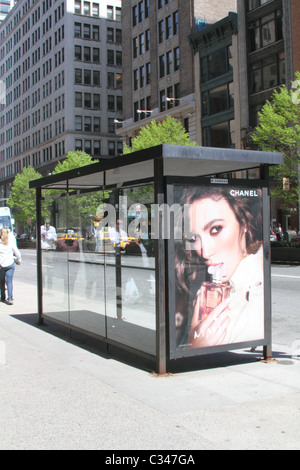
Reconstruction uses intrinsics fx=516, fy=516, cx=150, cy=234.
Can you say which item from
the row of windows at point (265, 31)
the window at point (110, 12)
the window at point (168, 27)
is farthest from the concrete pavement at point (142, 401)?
the window at point (110, 12)

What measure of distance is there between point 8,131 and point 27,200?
3333cm

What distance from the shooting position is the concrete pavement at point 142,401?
391cm

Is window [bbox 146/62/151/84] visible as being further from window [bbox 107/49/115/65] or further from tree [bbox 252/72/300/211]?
tree [bbox 252/72/300/211]

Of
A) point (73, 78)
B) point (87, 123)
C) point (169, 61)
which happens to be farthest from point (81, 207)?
point (73, 78)

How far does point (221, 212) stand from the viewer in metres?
5.98

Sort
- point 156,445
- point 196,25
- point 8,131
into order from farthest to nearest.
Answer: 1. point 8,131
2. point 196,25
3. point 156,445

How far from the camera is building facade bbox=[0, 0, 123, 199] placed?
7094cm

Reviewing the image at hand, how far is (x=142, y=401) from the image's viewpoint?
4.86 metres

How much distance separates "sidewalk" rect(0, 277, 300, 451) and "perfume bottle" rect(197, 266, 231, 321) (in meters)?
0.74

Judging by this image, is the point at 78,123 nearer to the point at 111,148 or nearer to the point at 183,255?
the point at 111,148

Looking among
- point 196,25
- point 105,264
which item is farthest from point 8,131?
point 105,264

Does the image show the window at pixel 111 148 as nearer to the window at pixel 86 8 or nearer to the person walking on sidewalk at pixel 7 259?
the window at pixel 86 8

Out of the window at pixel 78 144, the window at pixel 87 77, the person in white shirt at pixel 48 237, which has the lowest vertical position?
the person in white shirt at pixel 48 237

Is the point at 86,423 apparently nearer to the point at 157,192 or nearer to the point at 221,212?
the point at 157,192
